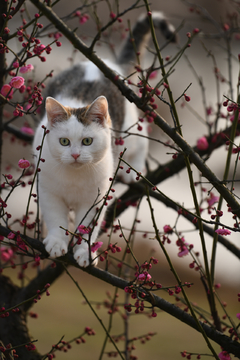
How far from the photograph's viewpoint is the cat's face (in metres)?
1.51

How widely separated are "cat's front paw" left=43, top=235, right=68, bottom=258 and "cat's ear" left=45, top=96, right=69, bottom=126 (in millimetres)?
490

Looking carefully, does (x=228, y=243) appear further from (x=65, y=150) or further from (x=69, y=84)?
(x=69, y=84)

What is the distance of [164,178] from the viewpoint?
229 centimetres

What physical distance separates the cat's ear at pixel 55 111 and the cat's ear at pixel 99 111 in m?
0.10

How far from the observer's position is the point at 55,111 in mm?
1567

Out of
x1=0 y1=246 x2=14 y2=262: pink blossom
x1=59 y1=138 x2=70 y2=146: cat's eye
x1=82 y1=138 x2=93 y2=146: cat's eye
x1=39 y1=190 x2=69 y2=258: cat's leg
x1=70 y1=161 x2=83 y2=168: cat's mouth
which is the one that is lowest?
x1=0 y1=246 x2=14 y2=262: pink blossom

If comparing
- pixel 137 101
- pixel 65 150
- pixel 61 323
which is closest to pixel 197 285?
pixel 61 323

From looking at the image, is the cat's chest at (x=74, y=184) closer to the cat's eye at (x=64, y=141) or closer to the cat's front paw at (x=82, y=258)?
the cat's eye at (x=64, y=141)

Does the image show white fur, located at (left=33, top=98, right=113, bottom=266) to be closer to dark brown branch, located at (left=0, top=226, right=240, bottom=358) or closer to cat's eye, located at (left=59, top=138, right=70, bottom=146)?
cat's eye, located at (left=59, top=138, right=70, bottom=146)

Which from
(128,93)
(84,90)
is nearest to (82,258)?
(128,93)

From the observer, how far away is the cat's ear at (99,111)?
156cm

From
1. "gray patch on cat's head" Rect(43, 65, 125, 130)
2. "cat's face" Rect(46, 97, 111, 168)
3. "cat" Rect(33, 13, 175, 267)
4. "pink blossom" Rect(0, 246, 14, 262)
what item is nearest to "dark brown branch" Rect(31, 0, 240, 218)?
"cat" Rect(33, 13, 175, 267)

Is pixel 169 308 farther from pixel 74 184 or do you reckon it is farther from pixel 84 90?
pixel 84 90

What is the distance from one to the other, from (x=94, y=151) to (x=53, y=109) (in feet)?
0.82
